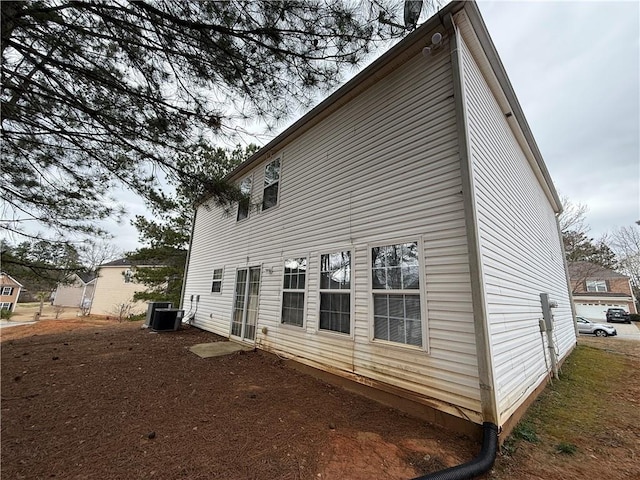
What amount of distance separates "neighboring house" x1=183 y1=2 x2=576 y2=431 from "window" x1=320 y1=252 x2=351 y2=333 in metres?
0.03

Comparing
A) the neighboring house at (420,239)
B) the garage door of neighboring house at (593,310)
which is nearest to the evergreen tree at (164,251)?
the neighboring house at (420,239)

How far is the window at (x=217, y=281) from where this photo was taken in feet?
28.8

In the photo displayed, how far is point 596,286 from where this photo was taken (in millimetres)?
28016

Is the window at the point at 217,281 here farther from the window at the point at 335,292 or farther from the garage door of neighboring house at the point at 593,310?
the garage door of neighboring house at the point at 593,310

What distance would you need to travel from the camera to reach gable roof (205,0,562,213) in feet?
11.9

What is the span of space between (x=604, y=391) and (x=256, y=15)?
8150mm

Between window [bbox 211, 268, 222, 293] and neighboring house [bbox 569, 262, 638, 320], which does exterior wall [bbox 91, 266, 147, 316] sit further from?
neighboring house [bbox 569, 262, 638, 320]

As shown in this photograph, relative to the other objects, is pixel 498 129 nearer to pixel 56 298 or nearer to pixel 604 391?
pixel 604 391

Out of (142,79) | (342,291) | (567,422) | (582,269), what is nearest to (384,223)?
(342,291)

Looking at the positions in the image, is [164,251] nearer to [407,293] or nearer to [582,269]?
[407,293]

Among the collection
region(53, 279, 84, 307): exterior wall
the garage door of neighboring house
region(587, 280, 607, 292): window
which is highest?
region(587, 280, 607, 292): window

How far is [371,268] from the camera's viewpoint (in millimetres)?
4156

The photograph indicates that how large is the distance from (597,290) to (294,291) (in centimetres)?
3860

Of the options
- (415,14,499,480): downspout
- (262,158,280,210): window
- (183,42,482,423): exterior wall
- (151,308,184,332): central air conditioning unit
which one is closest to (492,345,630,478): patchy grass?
(415,14,499,480): downspout
